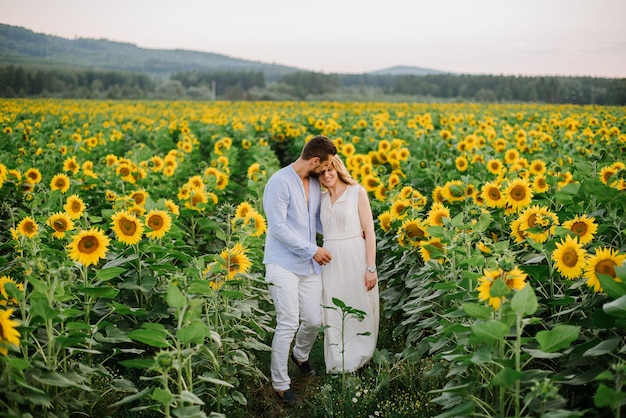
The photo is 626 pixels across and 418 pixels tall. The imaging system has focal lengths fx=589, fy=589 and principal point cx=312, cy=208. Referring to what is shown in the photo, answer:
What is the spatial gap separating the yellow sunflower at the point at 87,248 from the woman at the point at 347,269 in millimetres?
1692

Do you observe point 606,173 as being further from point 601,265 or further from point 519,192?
point 601,265

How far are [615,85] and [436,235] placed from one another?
52.5ft

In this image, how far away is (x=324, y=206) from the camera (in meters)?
4.64

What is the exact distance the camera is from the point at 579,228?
3.51 m

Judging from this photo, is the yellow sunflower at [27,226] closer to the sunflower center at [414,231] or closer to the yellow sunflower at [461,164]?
the sunflower center at [414,231]

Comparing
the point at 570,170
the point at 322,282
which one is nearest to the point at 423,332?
the point at 322,282

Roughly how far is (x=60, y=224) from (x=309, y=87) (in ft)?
210

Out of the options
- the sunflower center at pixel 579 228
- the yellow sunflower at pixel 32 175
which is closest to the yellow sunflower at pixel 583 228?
the sunflower center at pixel 579 228

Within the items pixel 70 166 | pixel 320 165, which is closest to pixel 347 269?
pixel 320 165

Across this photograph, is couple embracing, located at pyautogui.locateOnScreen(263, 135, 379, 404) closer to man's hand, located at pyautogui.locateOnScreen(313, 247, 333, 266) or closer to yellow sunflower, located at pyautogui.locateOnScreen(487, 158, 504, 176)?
man's hand, located at pyautogui.locateOnScreen(313, 247, 333, 266)

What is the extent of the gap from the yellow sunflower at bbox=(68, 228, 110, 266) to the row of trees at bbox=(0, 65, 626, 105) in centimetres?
1611

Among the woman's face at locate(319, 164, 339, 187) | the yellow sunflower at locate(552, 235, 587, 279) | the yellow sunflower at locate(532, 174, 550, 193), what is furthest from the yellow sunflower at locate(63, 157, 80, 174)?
the yellow sunflower at locate(552, 235, 587, 279)

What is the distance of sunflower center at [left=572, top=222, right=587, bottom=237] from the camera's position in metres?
3.49

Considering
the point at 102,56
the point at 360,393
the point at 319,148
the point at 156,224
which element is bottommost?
the point at 360,393
